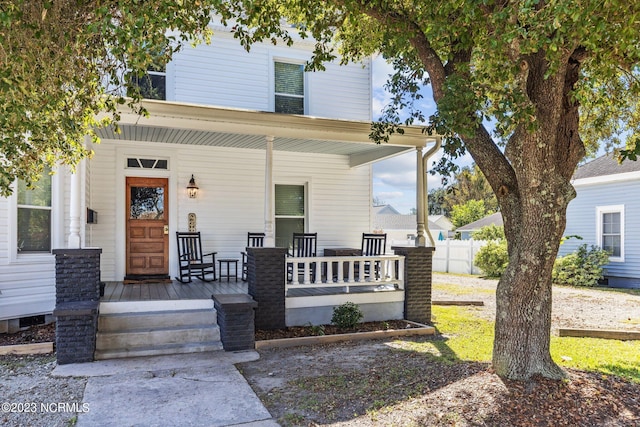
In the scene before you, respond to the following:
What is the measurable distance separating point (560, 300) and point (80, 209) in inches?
→ 402

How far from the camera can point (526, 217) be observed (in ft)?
14.1

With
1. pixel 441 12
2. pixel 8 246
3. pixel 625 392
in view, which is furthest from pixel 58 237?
pixel 625 392

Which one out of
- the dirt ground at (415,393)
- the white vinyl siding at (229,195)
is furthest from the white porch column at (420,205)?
the dirt ground at (415,393)

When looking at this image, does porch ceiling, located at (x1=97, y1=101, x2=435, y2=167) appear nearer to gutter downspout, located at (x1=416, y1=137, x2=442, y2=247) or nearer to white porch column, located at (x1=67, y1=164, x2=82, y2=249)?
gutter downspout, located at (x1=416, y1=137, x2=442, y2=247)

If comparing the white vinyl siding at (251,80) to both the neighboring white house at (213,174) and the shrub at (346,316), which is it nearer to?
the neighboring white house at (213,174)

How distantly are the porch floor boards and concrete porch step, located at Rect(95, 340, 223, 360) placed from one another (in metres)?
0.94

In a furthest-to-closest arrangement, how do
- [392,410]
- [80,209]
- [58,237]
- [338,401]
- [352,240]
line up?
[352,240] → [58,237] → [80,209] → [338,401] → [392,410]

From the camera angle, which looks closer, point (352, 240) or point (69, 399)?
point (69, 399)

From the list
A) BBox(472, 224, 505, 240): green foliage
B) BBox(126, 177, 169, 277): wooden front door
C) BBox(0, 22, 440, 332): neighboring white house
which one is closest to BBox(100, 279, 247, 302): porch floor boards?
BBox(126, 177, 169, 277): wooden front door

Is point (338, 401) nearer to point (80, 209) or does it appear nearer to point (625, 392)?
point (625, 392)

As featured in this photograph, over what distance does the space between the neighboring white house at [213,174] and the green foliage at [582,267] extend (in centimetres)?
762

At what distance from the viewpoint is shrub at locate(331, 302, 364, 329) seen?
719 centimetres

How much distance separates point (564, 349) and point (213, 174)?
22.6 ft

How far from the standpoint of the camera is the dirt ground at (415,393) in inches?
144
